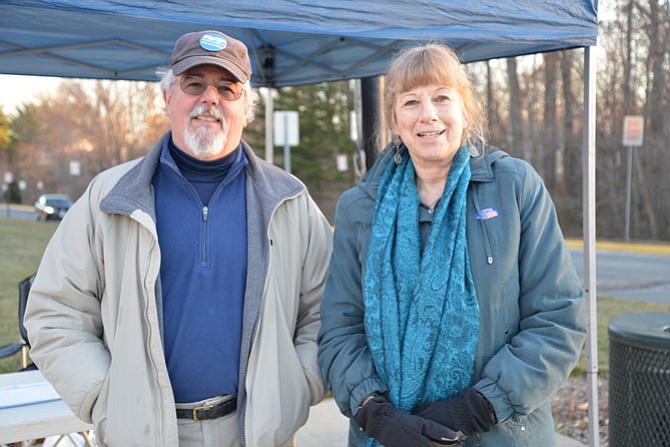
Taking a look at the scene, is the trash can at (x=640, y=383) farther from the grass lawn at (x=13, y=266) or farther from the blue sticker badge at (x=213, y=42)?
the grass lawn at (x=13, y=266)

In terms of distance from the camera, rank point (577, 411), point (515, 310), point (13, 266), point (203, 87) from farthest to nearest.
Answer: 1. point (13, 266)
2. point (577, 411)
3. point (203, 87)
4. point (515, 310)

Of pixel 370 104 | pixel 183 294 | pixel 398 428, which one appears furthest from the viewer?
pixel 370 104

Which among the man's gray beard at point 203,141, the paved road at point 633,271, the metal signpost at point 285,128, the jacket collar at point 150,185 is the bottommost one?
the paved road at point 633,271

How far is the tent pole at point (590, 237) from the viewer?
11.8ft

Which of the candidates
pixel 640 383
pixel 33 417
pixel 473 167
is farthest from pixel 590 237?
pixel 33 417

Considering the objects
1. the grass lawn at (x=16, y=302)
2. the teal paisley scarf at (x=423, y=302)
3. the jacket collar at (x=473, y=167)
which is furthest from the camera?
the grass lawn at (x=16, y=302)

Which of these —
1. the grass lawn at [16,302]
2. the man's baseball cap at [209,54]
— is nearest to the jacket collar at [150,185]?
the man's baseball cap at [209,54]

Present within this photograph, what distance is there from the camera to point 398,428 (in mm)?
1985

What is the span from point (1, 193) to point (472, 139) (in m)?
63.7

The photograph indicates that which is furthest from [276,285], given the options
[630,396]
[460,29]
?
[630,396]

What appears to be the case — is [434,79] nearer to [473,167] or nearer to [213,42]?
[473,167]

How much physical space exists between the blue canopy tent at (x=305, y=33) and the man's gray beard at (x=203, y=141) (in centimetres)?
56

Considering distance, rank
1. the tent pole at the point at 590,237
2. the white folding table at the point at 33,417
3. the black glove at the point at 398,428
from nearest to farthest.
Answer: the black glove at the point at 398,428 < the white folding table at the point at 33,417 < the tent pole at the point at 590,237

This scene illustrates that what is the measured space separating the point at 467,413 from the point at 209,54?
4.87ft
